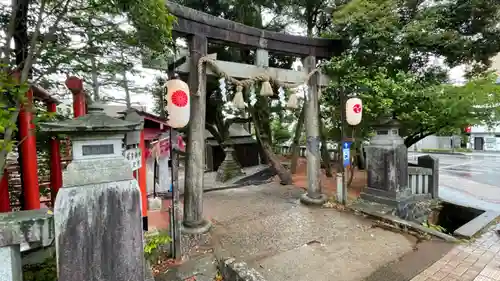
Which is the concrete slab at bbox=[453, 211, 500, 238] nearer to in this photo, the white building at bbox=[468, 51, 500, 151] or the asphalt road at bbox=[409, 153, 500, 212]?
the asphalt road at bbox=[409, 153, 500, 212]

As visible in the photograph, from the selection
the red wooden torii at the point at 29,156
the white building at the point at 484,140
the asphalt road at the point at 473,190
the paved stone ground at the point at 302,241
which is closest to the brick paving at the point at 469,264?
the paved stone ground at the point at 302,241

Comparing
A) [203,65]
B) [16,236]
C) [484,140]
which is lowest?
[484,140]

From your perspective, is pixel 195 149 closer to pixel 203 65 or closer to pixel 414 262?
pixel 203 65

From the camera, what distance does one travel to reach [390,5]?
6961mm

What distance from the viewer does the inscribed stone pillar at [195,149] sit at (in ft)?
17.7

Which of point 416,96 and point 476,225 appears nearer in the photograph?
point 476,225

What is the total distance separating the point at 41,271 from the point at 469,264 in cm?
648

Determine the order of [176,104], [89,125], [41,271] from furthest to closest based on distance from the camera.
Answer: [176,104] < [41,271] < [89,125]

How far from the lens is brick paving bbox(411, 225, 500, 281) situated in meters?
3.87

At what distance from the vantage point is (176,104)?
4.61 meters

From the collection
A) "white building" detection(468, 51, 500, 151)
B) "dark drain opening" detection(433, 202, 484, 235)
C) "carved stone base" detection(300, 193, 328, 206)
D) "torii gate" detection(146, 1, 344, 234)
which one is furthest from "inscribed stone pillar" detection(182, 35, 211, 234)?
"white building" detection(468, 51, 500, 151)

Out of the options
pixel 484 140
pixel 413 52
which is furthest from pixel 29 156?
pixel 484 140

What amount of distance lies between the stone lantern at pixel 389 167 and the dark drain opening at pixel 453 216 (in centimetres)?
156

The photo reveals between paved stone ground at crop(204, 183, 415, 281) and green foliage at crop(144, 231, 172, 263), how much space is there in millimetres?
1196
